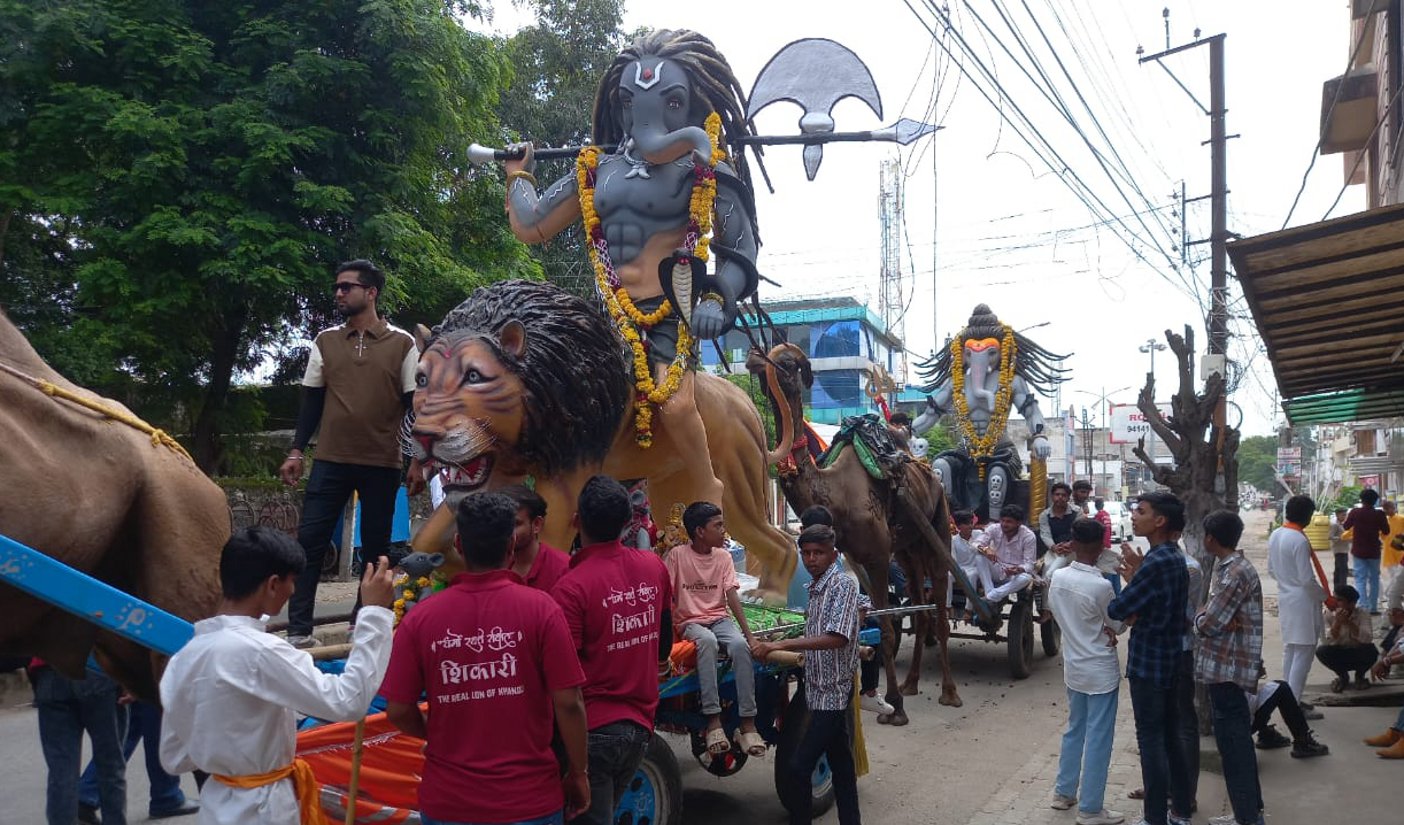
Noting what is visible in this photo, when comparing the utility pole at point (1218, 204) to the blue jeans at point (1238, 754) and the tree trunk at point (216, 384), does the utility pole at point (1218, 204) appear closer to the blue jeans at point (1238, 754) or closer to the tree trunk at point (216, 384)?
the blue jeans at point (1238, 754)

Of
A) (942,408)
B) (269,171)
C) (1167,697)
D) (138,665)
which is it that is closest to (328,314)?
(269,171)

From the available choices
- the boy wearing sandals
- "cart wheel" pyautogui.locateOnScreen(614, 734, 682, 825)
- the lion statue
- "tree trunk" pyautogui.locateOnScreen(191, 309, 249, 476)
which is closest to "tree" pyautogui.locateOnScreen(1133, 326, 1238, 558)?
the boy wearing sandals

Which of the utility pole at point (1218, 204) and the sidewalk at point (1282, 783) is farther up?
the utility pole at point (1218, 204)

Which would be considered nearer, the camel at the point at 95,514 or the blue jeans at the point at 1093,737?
the camel at the point at 95,514

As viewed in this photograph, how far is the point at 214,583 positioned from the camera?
11.4 ft

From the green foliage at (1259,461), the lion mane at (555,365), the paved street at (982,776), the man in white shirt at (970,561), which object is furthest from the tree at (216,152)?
the green foliage at (1259,461)

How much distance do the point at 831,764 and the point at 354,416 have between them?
2.64 metres

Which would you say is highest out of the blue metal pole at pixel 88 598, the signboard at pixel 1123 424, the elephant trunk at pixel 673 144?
the signboard at pixel 1123 424

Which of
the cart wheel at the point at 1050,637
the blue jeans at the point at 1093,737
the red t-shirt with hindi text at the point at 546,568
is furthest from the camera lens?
the cart wheel at the point at 1050,637

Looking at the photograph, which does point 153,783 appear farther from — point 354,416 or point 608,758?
point 608,758

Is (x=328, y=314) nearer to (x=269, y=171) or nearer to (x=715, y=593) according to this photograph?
(x=269, y=171)

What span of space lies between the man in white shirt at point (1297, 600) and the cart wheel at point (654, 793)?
16.7ft

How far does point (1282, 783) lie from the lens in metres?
6.00

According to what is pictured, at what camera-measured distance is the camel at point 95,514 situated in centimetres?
310
